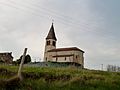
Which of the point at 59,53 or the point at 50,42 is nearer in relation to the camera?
the point at 59,53

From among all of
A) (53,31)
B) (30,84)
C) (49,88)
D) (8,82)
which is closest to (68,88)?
(49,88)

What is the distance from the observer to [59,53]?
3745 inches

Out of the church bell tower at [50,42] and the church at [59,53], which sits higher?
the church bell tower at [50,42]

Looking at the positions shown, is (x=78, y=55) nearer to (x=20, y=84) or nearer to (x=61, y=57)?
(x=61, y=57)

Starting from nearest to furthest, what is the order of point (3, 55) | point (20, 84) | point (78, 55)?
point (20, 84), point (3, 55), point (78, 55)

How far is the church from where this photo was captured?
92938mm

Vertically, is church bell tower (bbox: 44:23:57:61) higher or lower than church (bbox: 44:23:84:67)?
higher

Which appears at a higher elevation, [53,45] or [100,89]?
[53,45]

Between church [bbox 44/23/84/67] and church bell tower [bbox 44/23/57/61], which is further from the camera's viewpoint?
church bell tower [bbox 44/23/57/61]

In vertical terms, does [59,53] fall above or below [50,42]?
below

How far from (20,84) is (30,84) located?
497 mm

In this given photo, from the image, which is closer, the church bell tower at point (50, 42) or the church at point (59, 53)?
the church at point (59, 53)

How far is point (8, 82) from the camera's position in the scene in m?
12.2

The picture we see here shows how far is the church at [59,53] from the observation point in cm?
9294
